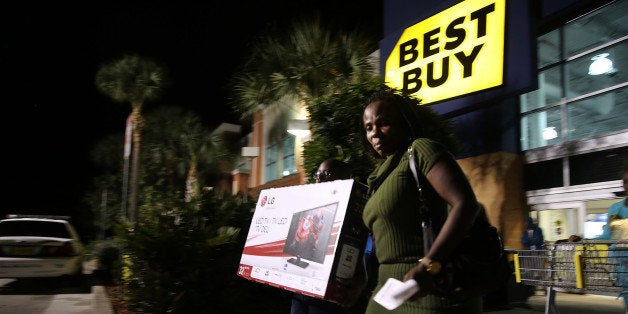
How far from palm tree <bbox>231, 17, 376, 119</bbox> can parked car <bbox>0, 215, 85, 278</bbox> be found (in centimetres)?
537

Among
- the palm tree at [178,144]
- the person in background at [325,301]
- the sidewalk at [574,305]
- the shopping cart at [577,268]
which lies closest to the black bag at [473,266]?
the person in background at [325,301]

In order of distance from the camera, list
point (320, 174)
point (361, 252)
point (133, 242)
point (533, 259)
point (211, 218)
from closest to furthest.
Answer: point (361, 252) → point (320, 174) → point (533, 259) → point (133, 242) → point (211, 218)

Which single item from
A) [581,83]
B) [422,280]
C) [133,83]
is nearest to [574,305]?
[581,83]

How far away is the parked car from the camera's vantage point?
9133mm

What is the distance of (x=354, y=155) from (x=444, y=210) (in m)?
4.11

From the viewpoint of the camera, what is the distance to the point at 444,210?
1706 millimetres

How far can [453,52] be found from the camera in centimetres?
1024

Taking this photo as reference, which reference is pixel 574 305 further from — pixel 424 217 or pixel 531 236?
pixel 424 217

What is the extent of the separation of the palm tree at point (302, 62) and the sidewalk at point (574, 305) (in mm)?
5553

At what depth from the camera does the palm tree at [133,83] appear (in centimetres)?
1855

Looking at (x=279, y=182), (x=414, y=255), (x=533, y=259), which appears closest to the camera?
(x=414, y=255)

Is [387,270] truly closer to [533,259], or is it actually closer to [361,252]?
[361,252]

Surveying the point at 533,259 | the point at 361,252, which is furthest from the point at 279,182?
the point at 361,252

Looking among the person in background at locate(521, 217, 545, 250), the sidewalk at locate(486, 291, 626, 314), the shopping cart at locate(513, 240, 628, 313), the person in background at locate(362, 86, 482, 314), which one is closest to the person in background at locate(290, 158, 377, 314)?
the person in background at locate(362, 86, 482, 314)
